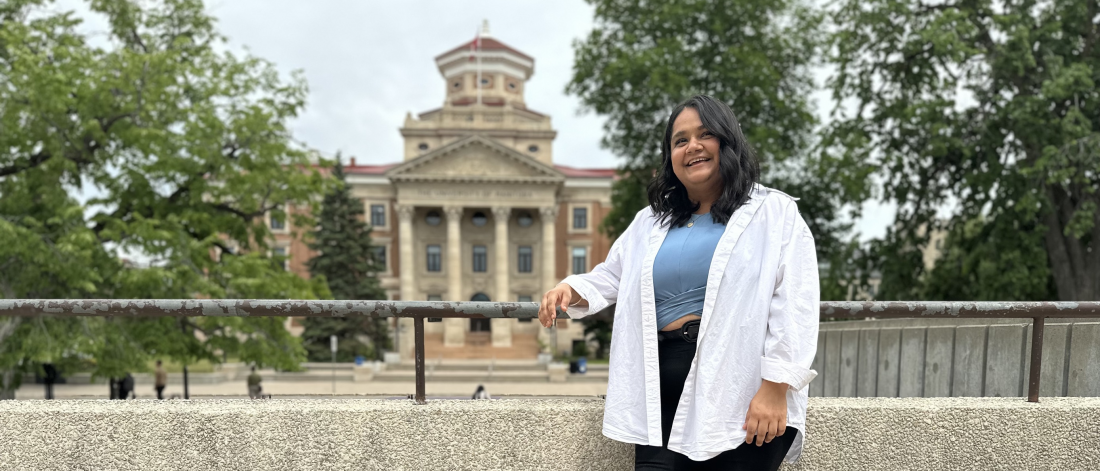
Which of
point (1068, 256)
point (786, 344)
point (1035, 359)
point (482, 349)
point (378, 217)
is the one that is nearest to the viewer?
point (786, 344)

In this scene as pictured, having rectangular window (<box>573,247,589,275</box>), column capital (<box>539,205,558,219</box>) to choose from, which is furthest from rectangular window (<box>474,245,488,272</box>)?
rectangular window (<box>573,247,589,275</box>)

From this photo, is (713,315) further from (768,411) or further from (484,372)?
(484,372)

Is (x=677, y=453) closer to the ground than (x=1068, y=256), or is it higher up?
higher up

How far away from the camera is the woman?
6.75 feet

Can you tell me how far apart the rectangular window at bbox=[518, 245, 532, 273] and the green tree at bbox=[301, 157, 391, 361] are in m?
14.8

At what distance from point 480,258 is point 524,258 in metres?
3.42

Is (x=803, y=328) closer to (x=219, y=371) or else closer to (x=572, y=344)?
(x=219, y=371)

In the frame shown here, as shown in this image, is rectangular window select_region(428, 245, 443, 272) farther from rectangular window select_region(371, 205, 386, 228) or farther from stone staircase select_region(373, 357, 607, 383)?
stone staircase select_region(373, 357, 607, 383)

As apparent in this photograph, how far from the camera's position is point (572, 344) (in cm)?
5312

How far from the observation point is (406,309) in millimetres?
2807

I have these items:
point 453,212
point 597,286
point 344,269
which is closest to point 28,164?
point 597,286

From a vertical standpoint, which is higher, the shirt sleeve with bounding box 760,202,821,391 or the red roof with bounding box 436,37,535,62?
the red roof with bounding box 436,37,535,62

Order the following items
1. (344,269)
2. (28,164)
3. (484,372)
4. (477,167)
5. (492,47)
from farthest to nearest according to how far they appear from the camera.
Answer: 1. (492,47)
2. (477,167)
3. (344,269)
4. (484,372)
5. (28,164)

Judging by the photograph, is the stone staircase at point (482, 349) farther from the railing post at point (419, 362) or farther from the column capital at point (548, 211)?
the railing post at point (419, 362)
